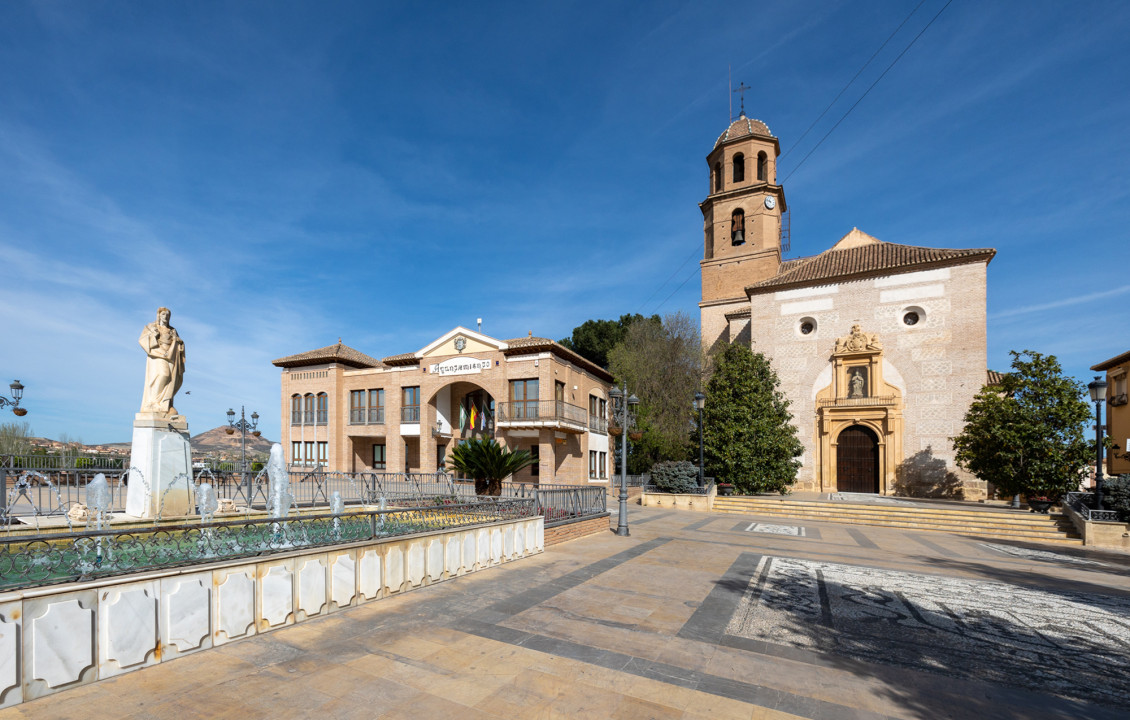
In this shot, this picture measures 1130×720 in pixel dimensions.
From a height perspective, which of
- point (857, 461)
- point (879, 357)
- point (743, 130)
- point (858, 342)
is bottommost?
point (857, 461)

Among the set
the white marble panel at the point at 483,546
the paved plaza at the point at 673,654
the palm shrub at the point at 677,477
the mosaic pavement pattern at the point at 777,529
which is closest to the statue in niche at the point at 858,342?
the palm shrub at the point at 677,477

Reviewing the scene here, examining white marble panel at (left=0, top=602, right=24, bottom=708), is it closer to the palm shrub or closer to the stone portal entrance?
the palm shrub

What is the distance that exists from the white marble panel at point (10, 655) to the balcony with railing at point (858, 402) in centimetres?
2762

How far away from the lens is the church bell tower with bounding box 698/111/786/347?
32125mm

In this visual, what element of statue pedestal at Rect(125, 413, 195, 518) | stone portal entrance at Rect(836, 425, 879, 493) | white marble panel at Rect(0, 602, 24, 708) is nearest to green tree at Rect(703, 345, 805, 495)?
stone portal entrance at Rect(836, 425, 879, 493)

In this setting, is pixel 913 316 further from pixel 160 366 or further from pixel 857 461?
pixel 160 366

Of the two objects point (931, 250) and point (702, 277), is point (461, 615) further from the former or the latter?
point (702, 277)

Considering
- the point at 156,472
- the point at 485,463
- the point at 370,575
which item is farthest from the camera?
the point at 485,463

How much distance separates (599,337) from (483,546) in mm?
36472

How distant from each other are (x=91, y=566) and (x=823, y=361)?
27.8m

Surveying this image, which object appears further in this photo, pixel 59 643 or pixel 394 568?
pixel 394 568

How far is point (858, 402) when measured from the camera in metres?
24.4

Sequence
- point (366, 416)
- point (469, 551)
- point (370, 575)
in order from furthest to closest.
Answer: point (366, 416) < point (469, 551) < point (370, 575)

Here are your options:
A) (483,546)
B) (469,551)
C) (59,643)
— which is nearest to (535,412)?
(483,546)
